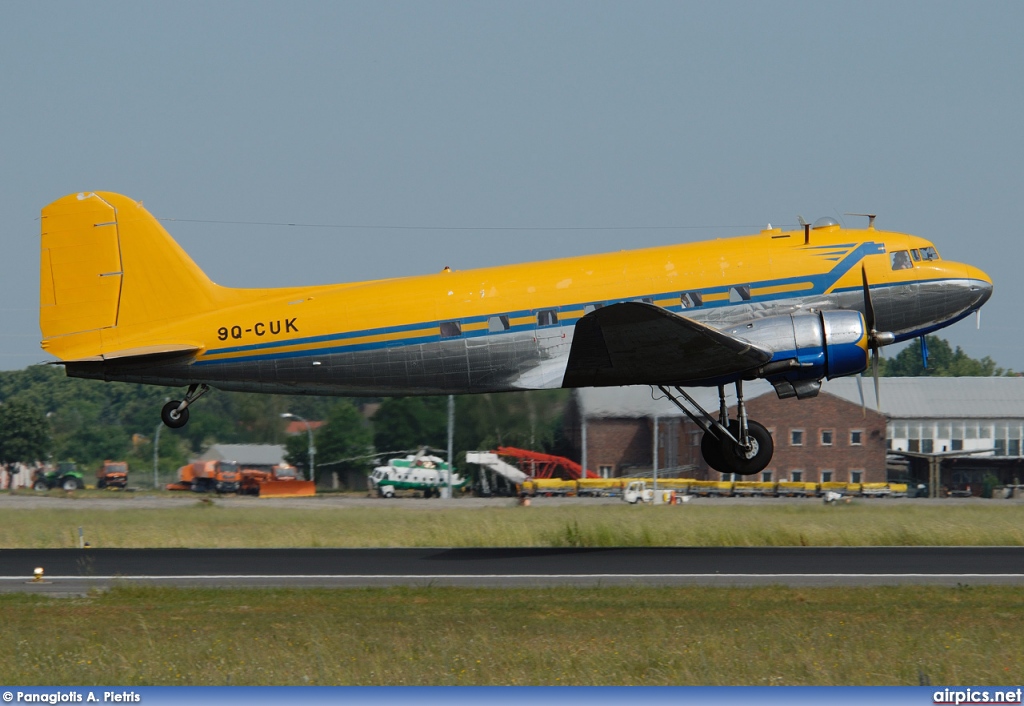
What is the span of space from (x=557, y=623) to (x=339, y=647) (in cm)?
333

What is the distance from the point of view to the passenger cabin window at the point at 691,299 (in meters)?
20.9

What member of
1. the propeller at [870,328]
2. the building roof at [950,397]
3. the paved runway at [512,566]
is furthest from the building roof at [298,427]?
the propeller at [870,328]

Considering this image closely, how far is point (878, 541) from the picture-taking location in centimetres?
2788

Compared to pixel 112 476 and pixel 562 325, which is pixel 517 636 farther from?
pixel 112 476

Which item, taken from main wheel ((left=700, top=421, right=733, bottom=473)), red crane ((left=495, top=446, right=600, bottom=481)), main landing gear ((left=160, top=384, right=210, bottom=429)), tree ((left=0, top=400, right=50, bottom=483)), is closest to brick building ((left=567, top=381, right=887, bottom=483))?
red crane ((left=495, top=446, right=600, bottom=481))

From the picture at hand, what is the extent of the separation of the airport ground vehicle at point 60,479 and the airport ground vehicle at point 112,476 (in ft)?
6.79

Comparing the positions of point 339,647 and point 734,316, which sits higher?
point 734,316

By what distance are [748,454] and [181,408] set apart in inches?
449

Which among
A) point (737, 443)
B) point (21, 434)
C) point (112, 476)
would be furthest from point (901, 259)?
point (21, 434)

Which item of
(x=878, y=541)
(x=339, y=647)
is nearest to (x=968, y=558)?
(x=878, y=541)

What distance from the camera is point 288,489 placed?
52062 millimetres

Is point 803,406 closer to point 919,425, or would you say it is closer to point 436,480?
point 919,425

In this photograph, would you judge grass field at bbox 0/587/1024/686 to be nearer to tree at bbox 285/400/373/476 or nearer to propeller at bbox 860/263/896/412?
propeller at bbox 860/263/896/412

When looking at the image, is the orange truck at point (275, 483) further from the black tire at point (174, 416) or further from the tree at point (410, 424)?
the black tire at point (174, 416)
